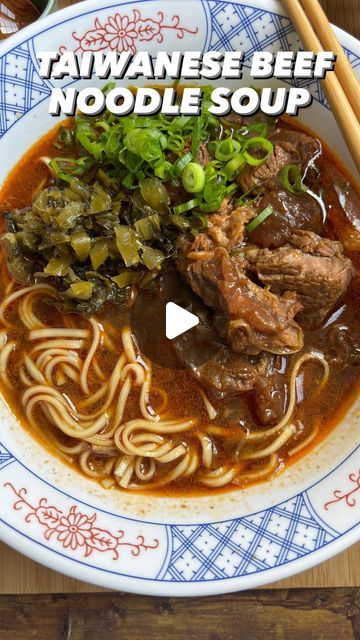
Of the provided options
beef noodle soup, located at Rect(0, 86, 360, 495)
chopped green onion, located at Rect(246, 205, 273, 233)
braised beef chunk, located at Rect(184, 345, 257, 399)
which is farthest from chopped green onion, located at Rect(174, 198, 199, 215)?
braised beef chunk, located at Rect(184, 345, 257, 399)

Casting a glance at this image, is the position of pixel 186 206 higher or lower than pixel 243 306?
higher

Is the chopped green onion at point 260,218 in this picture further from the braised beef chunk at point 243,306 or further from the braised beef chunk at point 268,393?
the braised beef chunk at point 268,393

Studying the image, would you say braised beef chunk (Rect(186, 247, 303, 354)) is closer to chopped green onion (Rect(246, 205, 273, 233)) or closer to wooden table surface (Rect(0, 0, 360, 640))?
chopped green onion (Rect(246, 205, 273, 233))

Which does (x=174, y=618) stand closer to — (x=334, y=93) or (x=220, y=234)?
(x=220, y=234)

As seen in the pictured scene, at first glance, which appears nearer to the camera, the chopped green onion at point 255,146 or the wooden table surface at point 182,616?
the chopped green onion at point 255,146

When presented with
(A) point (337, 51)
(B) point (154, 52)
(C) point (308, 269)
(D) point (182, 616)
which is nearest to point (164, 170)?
(B) point (154, 52)

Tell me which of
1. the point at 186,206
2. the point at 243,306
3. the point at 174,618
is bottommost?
the point at 174,618

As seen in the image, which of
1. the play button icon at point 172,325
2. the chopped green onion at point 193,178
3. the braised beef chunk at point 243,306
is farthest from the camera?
the play button icon at point 172,325

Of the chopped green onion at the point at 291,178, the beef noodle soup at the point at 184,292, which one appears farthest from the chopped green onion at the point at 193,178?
the chopped green onion at the point at 291,178
